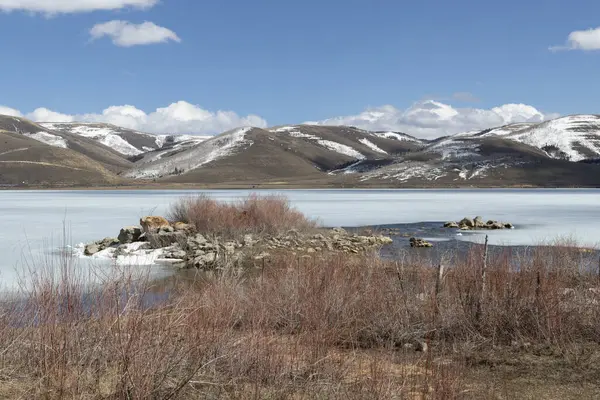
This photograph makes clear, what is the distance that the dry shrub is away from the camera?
29219mm

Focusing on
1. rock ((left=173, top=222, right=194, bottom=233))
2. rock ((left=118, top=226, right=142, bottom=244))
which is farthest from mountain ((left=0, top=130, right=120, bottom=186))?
rock ((left=118, top=226, right=142, bottom=244))

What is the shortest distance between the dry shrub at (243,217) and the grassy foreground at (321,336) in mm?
15971

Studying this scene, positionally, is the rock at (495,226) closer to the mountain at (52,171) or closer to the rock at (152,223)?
the rock at (152,223)

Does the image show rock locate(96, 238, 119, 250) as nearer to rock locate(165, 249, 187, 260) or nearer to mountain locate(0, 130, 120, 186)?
rock locate(165, 249, 187, 260)

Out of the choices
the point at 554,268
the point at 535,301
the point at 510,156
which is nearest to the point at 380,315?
the point at 535,301

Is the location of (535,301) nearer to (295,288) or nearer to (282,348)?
(295,288)

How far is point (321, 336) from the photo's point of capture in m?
8.29

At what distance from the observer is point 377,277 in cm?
1212

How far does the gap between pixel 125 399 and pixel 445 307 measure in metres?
6.56

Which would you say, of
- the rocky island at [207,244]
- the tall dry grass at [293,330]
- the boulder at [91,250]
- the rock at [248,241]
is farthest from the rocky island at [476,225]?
the tall dry grass at [293,330]

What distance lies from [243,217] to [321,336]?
22012 millimetres

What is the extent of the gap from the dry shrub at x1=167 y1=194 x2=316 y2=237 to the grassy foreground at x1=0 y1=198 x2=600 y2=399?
1597 centimetres

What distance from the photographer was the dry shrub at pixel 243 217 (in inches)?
1150

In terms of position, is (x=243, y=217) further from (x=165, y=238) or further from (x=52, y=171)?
(x=52, y=171)
